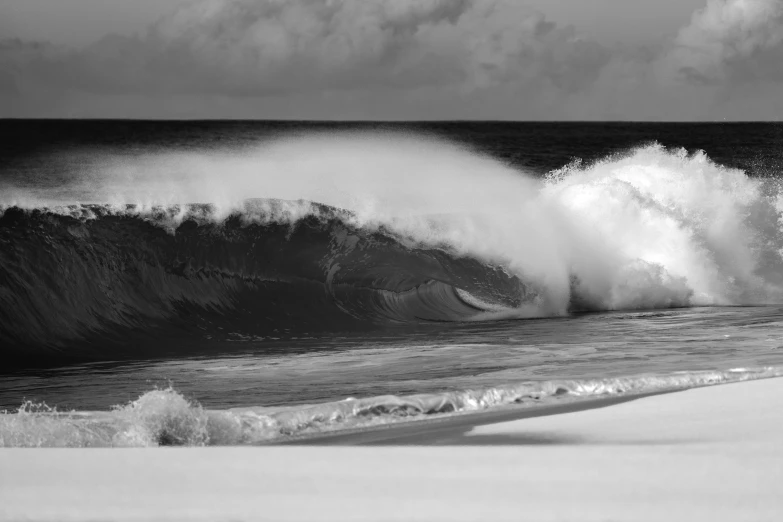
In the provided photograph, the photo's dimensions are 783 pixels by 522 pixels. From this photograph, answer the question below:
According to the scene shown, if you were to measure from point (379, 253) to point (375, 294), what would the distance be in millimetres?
1380

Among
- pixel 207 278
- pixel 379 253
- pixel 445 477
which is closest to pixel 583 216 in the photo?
pixel 379 253

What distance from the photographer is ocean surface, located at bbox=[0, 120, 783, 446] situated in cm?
690

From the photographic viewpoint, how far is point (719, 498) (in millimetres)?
4082

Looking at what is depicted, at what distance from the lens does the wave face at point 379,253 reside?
36.7 ft

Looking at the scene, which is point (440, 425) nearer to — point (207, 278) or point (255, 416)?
point (255, 416)

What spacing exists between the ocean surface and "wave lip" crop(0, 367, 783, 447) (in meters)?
0.02

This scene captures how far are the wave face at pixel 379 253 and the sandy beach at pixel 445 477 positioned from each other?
17.2ft

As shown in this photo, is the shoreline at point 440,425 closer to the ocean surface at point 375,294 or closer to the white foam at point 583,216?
the ocean surface at point 375,294

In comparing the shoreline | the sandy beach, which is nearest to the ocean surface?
the shoreline

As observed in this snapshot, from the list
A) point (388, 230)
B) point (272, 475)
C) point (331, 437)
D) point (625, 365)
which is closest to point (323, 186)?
point (388, 230)

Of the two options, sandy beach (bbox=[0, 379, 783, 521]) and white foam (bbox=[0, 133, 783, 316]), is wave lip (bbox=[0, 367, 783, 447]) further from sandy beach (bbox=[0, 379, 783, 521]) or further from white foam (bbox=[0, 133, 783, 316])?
white foam (bbox=[0, 133, 783, 316])

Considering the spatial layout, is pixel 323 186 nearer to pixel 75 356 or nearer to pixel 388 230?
pixel 388 230

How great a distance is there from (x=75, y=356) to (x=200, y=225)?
412 cm

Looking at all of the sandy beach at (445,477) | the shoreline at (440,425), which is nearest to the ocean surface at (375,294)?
the shoreline at (440,425)
